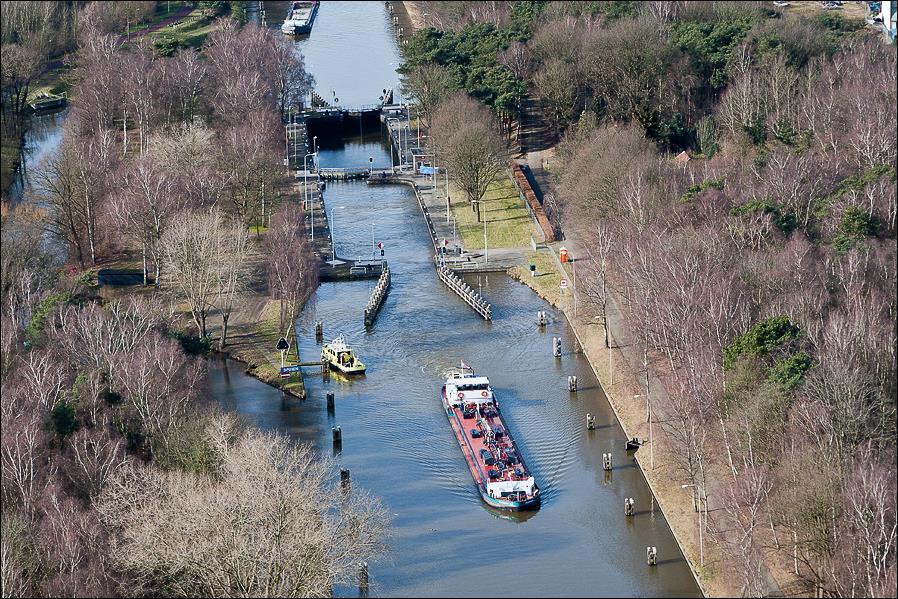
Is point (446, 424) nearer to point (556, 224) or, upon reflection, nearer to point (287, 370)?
point (287, 370)

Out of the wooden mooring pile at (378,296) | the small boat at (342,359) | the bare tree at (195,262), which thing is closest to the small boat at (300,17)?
the wooden mooring pile at (378,296)

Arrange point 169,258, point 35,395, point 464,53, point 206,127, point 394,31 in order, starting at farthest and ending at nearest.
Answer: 1. point 394,31
2. point 464,53
3. point 206,127
4. point 169,258
5. point 35,395

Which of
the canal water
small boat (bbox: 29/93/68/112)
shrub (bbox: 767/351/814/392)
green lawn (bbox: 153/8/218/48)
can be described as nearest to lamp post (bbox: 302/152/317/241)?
the canal water

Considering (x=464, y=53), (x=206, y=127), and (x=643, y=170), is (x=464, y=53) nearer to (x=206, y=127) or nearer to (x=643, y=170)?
(x=206, y=127)

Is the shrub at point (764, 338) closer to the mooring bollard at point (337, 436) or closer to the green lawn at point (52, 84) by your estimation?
the mooring bollard at point (337, 436)

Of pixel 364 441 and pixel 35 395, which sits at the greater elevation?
pixel 35 395

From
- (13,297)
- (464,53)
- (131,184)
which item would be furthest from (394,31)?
(13,297)

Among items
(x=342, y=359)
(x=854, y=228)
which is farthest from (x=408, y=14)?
(x=854, y=228)
